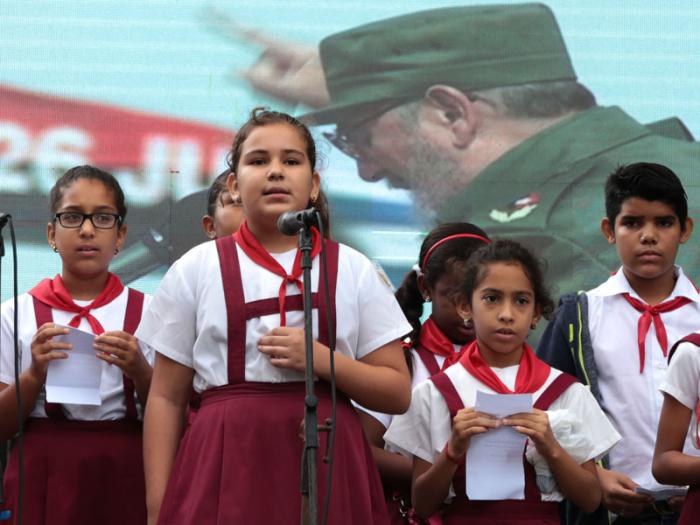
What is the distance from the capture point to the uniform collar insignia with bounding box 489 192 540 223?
517 cm

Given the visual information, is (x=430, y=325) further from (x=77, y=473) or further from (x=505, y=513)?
(x=77, y=473)

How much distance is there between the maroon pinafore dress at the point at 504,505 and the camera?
3023mm

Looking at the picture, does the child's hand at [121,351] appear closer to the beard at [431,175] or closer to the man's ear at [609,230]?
the man's ear at [609,230]

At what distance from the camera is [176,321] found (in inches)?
109

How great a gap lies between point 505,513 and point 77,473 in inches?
46.0

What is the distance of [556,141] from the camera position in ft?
17.4

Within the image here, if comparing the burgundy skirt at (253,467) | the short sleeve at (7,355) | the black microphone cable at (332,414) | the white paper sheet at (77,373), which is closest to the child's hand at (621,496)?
the burgundy skirt at (253,467)

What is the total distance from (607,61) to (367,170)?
118 centimetres

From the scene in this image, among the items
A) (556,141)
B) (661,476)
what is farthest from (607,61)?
(661,476)

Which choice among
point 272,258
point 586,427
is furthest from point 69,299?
point 586,427

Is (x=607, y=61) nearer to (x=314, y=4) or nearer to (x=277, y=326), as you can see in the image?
(x=314, y=4)

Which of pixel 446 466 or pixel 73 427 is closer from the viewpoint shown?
pixel 446 466

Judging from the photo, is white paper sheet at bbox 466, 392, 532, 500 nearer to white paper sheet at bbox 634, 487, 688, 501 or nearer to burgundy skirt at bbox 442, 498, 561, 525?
burgundy skirt at bbox 442, 498, 561, 525

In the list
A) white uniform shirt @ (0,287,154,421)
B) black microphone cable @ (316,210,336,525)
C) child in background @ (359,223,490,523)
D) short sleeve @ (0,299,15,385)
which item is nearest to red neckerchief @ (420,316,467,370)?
child in background @ (359,223,490,523)
